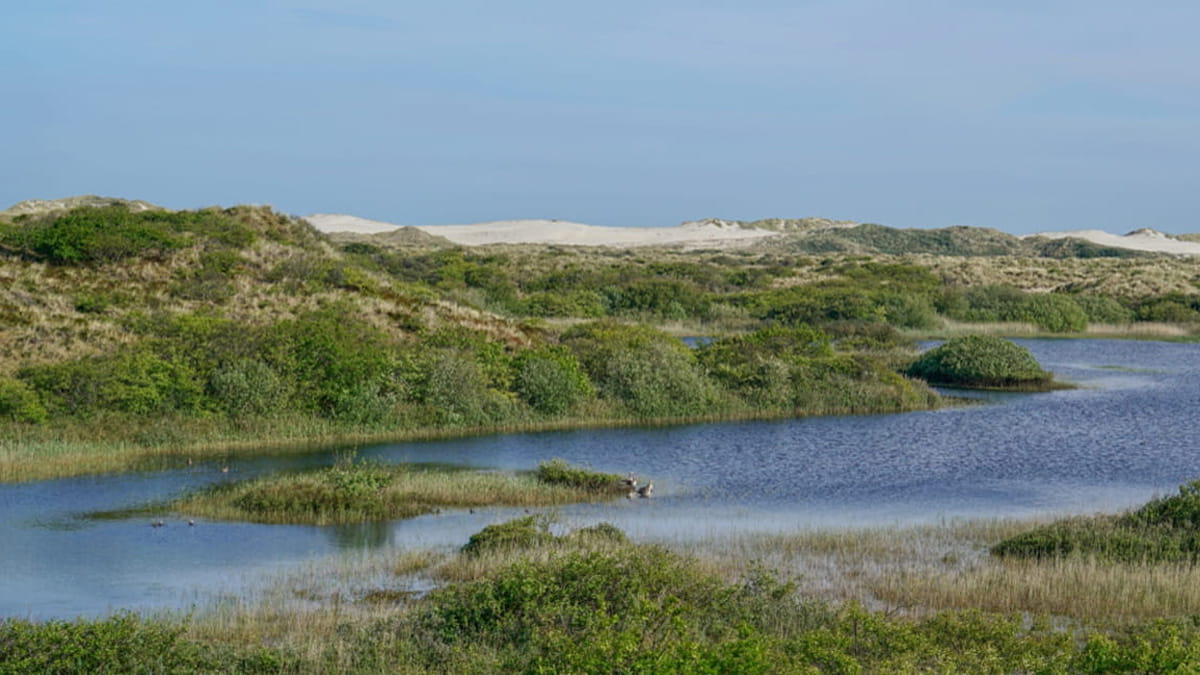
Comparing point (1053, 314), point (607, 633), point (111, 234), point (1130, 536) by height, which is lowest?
point (1130, 536)

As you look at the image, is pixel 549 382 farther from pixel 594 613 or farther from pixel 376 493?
pixel 594 613

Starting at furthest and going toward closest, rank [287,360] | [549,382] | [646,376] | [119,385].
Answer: [646,376] → [549,382] → [287,360] → [119,385]

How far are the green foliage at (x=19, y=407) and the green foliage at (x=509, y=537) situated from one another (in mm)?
12962

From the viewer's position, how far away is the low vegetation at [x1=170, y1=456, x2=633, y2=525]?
20.3 m

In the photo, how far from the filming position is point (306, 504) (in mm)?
20453

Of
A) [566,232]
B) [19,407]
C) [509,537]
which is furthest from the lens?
[566,232]

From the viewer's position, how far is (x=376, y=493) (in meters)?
20.9

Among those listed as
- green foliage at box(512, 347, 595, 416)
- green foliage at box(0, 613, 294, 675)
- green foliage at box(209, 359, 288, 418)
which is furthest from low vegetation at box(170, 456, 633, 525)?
green foliage at box(0, 613, 294, 675)

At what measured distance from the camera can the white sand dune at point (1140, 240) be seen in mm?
147500

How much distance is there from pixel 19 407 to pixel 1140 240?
520 ft

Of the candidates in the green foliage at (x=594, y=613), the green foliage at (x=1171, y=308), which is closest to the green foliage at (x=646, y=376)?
the green foliage at (x=594, y=613)

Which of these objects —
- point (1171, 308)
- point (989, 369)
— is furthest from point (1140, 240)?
point (989, 369)

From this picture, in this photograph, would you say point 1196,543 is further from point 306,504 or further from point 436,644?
point 306,504

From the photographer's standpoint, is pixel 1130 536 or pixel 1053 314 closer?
pixel 1130 536
